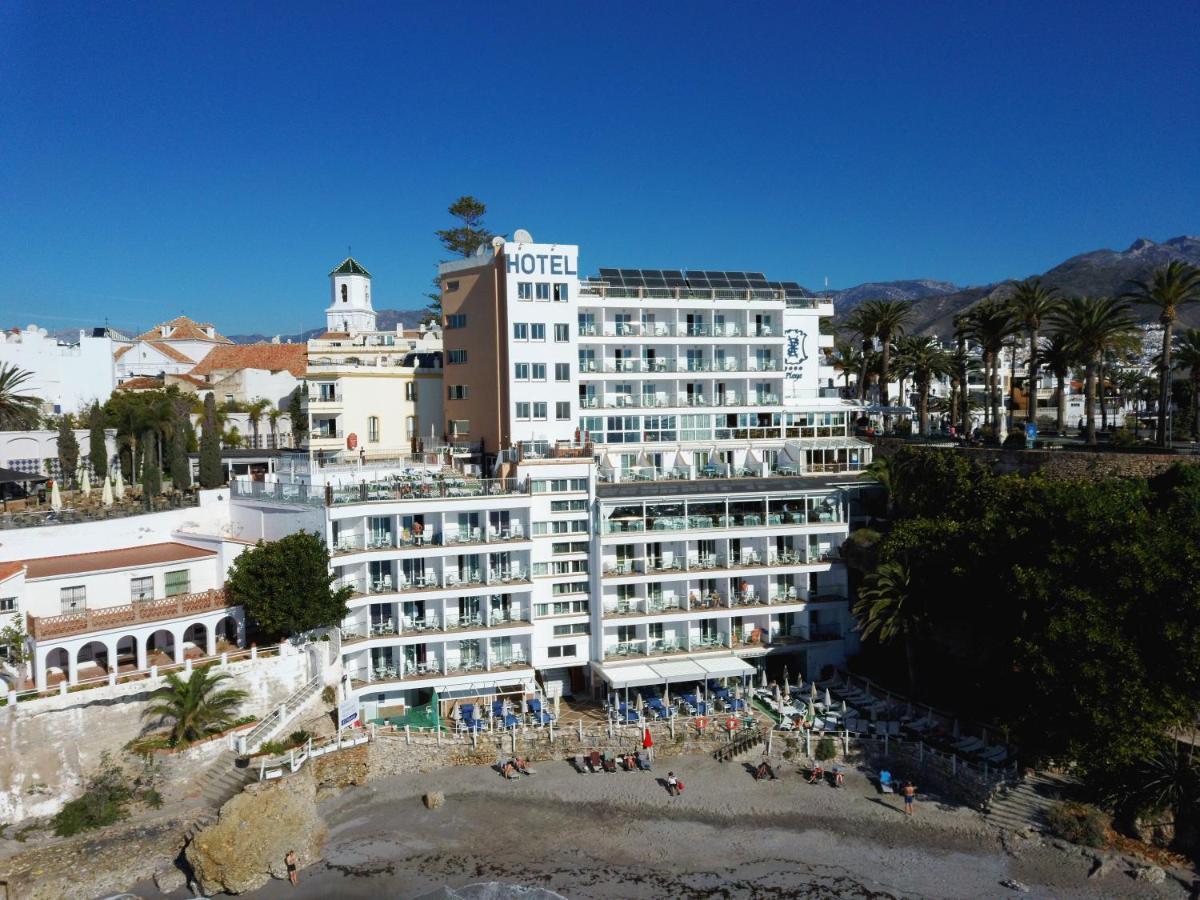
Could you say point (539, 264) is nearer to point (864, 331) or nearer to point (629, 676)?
point (629, 676)

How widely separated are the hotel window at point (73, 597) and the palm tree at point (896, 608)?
3589 centimetres

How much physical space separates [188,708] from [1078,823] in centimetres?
3341

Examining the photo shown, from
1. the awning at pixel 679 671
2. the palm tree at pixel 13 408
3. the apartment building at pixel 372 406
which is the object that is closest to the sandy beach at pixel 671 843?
the awning at pixel 679 671

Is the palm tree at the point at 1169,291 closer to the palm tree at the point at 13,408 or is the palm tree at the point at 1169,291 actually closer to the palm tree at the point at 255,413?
the palm tree at the point at 255,413

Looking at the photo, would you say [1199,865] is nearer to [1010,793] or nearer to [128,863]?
[1010,793]

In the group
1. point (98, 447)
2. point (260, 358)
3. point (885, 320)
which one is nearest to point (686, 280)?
point (885, 320)

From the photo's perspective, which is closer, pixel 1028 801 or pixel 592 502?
pixel 1028 801

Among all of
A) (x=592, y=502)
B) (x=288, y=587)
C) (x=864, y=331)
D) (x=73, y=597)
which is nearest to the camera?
(x=288, y=587)

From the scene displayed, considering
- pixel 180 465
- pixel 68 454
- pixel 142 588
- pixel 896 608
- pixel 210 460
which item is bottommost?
pixel 896 608

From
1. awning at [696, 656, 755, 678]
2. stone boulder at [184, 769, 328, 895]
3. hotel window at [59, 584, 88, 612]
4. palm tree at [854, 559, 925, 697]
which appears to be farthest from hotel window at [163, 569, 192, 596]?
palm tree at [854, 559, 925, 697]

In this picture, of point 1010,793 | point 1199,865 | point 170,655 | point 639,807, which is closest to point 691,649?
point 639,807

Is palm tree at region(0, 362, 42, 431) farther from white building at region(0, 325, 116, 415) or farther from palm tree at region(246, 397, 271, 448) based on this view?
palm tree at region(246, 397, 271, 448)

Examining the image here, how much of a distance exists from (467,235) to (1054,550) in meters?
59.4

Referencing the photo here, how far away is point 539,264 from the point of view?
4888cm
